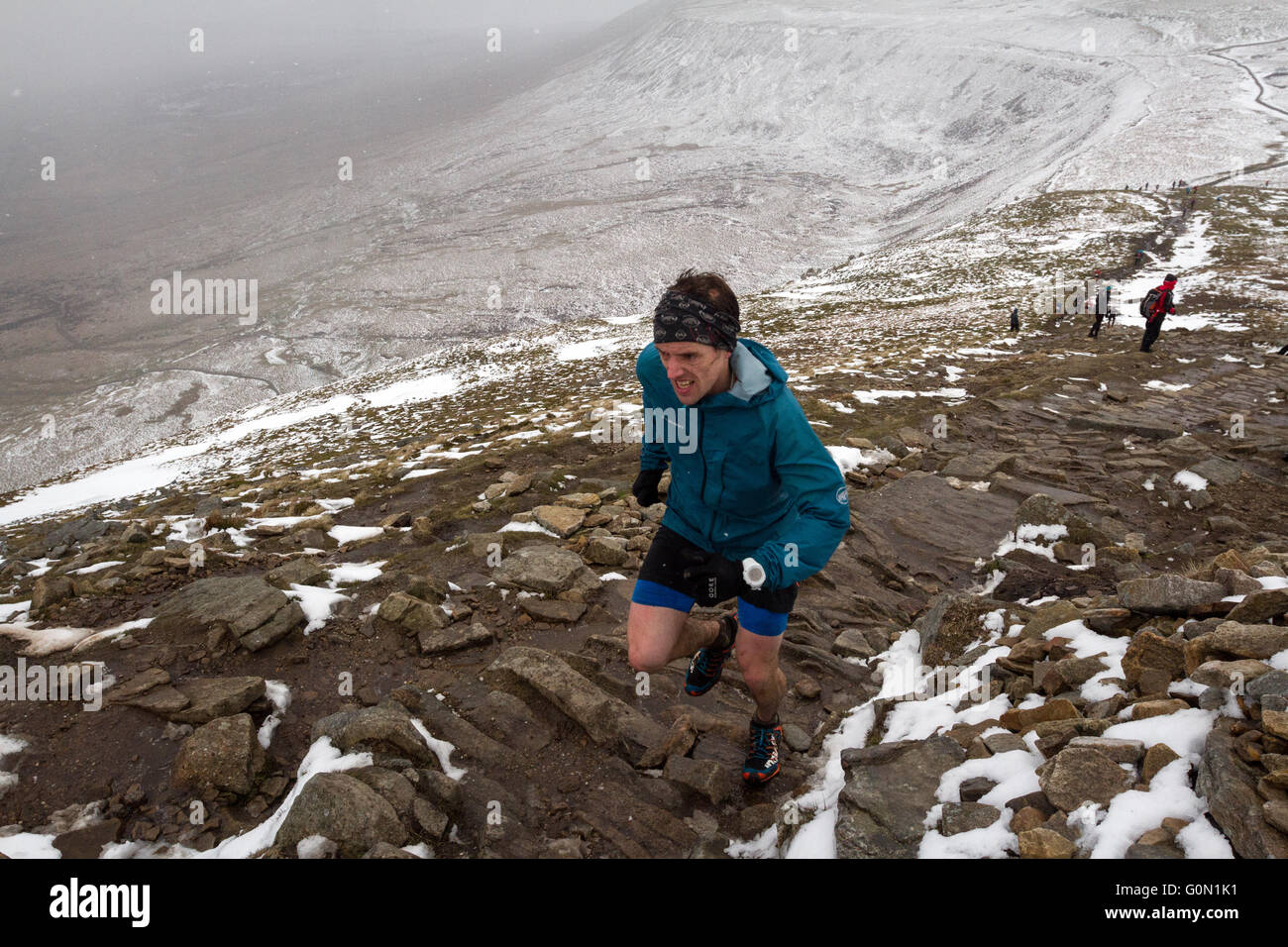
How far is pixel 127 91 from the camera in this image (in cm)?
16775

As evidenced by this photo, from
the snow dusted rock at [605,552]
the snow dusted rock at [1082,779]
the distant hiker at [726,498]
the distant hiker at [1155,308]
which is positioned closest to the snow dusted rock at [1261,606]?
the snow dusted rock at [1082,779]

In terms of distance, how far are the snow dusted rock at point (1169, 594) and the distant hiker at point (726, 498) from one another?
102 inches

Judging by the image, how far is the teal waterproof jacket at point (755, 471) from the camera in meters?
3.35

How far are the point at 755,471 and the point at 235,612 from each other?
15.2ft

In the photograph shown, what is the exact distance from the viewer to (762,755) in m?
4.19

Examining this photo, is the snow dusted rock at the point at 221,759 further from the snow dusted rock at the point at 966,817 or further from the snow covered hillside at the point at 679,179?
the snow covered hillside at the point at 679,179

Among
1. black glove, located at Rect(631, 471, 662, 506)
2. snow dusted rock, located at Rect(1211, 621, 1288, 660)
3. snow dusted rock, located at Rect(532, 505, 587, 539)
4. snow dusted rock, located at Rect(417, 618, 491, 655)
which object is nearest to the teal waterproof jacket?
black glove, located at Rect(631, 471, 662, 506)

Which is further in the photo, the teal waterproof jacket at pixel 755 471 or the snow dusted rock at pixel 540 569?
the snow dusted rock at pixel 540 569

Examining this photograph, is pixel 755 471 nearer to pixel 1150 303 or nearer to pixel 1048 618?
pixel 1048 618

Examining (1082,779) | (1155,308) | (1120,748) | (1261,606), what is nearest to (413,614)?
(1082,779)

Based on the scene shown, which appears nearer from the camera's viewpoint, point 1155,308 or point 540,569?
point 540,569

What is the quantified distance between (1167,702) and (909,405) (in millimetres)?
9959

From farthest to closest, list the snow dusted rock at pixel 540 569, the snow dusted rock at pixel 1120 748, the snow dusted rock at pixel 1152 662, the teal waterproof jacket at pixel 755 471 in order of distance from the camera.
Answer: the snow dusted rock at pixel 540 569 < the snow dusted rock at pixel 1152 662 < the teal waterproof jacket at pixel 755 471 < the snow dusted rock at pixel 1120 748

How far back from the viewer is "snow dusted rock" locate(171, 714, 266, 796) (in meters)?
3.89
